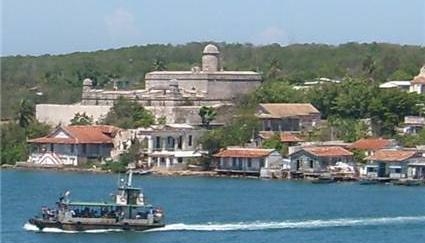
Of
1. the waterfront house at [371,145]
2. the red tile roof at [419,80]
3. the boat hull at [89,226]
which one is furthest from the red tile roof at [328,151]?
the boat hull at [89,226]

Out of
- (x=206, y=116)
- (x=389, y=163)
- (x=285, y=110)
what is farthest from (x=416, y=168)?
(x=206, y=116)

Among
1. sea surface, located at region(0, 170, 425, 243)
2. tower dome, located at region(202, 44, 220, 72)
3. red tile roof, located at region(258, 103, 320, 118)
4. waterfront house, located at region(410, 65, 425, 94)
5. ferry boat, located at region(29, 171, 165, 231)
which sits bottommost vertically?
sea surface, located at region(0, 170, 425, 243)

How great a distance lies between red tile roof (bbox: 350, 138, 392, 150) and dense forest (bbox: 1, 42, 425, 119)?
Result: 1554cm

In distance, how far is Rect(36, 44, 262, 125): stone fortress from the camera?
193 ft

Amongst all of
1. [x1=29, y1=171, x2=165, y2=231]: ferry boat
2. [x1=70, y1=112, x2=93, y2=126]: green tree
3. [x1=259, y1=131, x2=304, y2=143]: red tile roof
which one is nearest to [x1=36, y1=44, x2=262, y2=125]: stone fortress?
[x1=70, y1=112, x2=93, y2=126]: green tree

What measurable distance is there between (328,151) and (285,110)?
6.72 meters

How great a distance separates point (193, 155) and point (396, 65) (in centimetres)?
2182

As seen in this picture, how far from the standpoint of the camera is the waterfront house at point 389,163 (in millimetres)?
48969

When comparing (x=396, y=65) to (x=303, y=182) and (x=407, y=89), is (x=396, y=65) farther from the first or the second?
(x=303, y=182)

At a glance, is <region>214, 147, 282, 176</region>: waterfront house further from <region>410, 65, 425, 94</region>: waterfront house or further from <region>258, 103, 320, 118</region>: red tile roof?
<region>410, 65, 425, 94</region>: waterfront house

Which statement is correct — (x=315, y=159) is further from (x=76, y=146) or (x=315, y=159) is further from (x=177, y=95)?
(x=177, y=95)

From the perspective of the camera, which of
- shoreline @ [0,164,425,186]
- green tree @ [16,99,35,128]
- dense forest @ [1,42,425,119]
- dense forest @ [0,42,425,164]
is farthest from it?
dense forest @ [1,42,425,119]

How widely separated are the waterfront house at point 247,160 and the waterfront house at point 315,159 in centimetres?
60

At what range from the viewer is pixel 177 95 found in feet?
194
